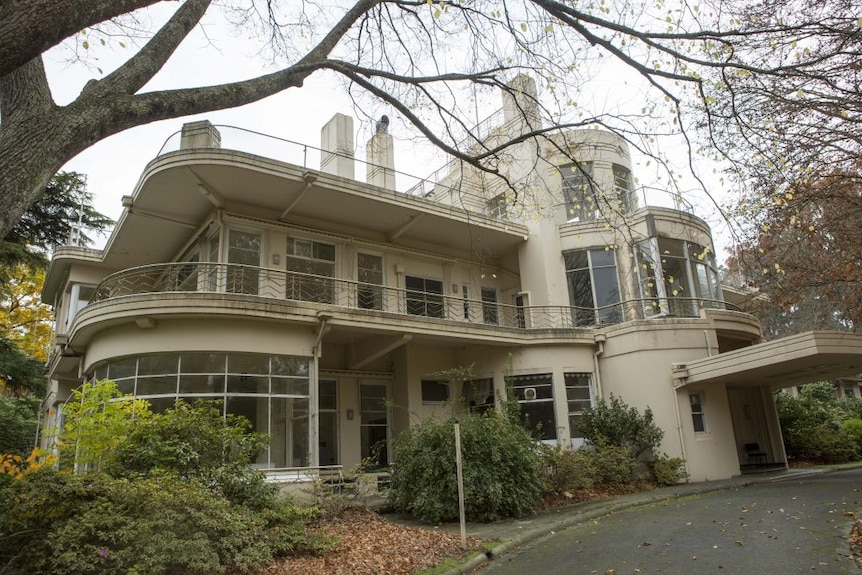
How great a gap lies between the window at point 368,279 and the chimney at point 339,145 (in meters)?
2.84

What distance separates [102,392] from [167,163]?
19.0ft

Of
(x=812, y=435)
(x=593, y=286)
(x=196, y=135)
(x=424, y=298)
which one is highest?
(x=196, y=135)

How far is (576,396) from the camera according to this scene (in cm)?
1759

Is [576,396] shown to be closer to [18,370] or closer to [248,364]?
[248,364]

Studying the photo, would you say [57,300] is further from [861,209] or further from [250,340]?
[861,209]

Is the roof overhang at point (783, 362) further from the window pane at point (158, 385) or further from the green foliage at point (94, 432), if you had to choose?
the green foliage at point (94, 432)

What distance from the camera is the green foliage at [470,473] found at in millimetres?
11430

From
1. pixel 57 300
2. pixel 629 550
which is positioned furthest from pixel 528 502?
pixel 57 300

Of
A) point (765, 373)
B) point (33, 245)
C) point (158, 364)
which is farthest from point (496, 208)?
point (33, 245)

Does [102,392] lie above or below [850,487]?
above

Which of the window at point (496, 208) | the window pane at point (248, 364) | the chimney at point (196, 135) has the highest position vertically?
the window at point (496, 208)

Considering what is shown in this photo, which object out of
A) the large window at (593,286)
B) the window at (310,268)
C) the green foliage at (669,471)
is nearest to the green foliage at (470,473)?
the green foliage at (669,471)

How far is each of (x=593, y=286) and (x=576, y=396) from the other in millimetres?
3676

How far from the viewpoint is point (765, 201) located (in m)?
10.0
